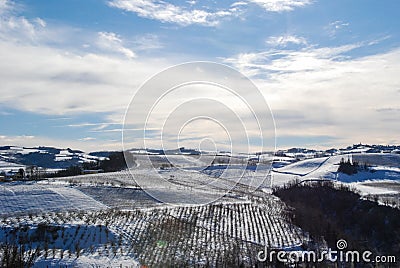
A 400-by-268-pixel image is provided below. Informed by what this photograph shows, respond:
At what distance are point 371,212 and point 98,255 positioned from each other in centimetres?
1797

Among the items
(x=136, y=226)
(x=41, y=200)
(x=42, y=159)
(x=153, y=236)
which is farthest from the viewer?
(x=42, y=159)

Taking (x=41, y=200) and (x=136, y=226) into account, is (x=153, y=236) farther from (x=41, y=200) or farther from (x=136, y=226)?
(x=41, y=200)

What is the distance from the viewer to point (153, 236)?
15.0m

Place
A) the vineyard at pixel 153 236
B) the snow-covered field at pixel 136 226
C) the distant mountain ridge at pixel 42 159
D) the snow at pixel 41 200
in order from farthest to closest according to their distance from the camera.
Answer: the distant mountain ridge at pixel 42 159
the snow at pixel 41 200
the snow-covered field at pixel 136 226
the vineyard at pixel 153 236

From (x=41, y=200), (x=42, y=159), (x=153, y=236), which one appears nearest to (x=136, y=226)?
(x=153, y=236)

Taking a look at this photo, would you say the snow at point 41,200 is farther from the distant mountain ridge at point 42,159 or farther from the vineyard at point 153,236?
the distant mountain ridge at point 42,159

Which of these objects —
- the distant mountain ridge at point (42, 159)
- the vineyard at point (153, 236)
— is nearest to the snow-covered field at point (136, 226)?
the vineyard at point (153, 236)

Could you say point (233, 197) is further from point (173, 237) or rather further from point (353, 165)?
point (353, 165)

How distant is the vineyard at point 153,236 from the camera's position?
1220 cm

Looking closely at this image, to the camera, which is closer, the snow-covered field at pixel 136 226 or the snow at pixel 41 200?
the snow-covered field at pixel 136 226

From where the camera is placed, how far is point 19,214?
17.5 metres

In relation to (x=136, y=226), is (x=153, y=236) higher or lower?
lower

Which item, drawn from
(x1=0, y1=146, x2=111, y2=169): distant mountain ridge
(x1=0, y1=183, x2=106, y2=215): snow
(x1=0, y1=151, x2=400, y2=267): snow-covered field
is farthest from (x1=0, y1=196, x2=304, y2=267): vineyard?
(x1=0, y1=146, x2=111, y2=169): distant mountain ridge

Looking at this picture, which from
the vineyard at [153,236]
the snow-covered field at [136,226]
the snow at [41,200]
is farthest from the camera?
the snow at [41,200]
